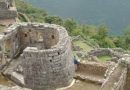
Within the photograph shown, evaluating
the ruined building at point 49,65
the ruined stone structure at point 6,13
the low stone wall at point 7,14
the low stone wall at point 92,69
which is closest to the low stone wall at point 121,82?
the ruined building at point 49,65

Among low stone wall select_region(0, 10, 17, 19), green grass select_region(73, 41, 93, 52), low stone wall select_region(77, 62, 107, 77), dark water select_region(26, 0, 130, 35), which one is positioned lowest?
dark water select_region(26, 0, 130, 35)

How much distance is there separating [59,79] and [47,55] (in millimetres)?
1332

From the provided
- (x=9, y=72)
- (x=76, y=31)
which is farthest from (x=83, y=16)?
(x=9, y=72)

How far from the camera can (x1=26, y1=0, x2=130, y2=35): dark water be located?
6203cm

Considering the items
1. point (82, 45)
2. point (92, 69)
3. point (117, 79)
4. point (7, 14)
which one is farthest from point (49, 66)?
point (82, 45)

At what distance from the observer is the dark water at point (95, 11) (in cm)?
6203

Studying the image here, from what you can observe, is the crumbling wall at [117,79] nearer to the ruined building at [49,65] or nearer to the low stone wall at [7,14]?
the ruined building at [49,65]

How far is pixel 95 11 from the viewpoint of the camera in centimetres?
6606

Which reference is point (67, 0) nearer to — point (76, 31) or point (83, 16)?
point (83, 16)

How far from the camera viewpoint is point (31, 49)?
1745 centimetres

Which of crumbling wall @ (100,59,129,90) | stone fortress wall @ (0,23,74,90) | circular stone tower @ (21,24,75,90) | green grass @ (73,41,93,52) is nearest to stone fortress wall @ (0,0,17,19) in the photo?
green grass @ (73,41,93,52)

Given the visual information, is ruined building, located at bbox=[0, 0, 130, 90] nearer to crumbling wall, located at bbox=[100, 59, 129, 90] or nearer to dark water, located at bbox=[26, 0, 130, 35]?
crumbling wall, located at bbox=[100, 59, 129, 90]

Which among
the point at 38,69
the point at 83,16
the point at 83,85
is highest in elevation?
the point at 38,69

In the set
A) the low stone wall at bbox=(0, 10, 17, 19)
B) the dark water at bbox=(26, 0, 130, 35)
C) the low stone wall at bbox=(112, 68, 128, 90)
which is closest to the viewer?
the low stone wall at bbox=(112, 68, 128, 90)
